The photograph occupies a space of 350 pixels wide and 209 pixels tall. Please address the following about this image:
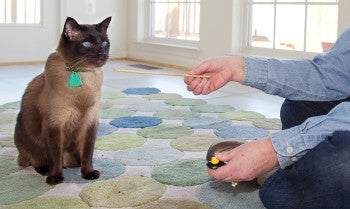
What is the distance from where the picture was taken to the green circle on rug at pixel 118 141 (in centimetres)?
160

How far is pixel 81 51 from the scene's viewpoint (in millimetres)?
1241

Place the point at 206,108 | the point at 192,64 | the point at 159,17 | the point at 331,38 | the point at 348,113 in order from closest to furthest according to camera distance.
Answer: the point at 348,113 < the point at 206,108 < the point at 331,38 < the point at 192,64 < the point at 159,17

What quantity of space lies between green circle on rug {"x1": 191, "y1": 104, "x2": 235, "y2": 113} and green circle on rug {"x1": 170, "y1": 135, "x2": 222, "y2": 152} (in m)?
0.48

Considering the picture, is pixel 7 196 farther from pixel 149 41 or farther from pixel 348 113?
pixel 149 41

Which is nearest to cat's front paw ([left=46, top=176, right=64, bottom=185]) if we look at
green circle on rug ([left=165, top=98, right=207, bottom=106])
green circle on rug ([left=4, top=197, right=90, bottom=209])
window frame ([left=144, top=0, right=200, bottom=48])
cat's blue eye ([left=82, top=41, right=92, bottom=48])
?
green circle on rug ([left=4, top=197, right=90, bottom=209])

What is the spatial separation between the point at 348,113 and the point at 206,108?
1.48 m

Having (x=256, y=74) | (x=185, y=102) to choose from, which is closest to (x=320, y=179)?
(x=256, y=74)

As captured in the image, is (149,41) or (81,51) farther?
(149,41)

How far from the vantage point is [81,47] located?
49.0 inches

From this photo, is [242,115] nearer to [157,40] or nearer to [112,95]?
[112,95]

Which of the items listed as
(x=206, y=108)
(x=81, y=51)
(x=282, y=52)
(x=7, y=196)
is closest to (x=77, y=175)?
(x=7, y=196)

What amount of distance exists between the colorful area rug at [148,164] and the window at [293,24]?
983mm

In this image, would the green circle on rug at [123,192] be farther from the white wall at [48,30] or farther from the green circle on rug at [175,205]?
the white wall at [48,30]

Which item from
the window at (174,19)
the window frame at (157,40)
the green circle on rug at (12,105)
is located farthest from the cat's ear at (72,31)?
the window at (174,19)
